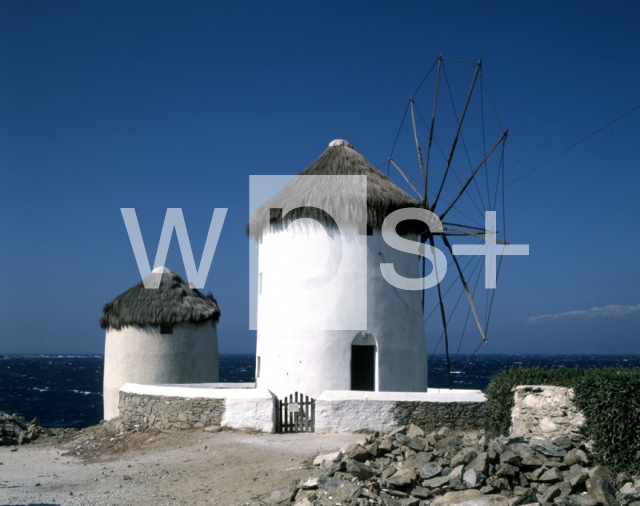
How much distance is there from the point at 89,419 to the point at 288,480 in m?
24.7

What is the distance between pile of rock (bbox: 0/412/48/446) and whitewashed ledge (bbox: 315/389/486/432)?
7.61m

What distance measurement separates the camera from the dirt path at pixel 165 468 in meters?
8.59

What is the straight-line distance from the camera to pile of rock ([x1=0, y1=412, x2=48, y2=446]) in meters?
14.9

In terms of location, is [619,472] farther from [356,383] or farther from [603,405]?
[356,383]

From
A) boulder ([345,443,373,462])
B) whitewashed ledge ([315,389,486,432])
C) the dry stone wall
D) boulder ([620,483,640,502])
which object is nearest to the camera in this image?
boulder ([620,483,640,502])

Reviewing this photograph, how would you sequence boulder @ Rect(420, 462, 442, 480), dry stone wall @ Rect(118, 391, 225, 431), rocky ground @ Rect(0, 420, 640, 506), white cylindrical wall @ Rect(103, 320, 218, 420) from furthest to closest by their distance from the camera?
white cylindrical wall @ Rect(103, 320, 218, 420) → dry stone wall @ Rect(118, 391, 225, 431) → boulder @ Rect(420, 462, 442, 480) → rocky ground @ Rect(0, 420, 640, 506)

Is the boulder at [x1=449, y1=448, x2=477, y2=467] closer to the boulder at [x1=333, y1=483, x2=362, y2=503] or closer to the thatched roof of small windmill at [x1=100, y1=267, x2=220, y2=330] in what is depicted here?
the boulder at [x1=333, y1=483, x2=362, y2=503]

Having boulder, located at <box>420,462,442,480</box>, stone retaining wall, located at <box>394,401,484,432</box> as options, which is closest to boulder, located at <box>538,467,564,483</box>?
boulder, located at <box>420,462,442,480</box>

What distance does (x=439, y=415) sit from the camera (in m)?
12.0

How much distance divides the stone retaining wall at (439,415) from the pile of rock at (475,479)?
337 cm

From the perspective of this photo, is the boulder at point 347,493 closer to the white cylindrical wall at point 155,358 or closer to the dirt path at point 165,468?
the dirt path at point 165,468

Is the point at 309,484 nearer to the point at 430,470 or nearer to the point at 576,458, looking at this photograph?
the point at 430,470

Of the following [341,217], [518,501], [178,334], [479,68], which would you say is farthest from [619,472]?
[178,334]

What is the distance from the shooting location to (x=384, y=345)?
1425 cm
